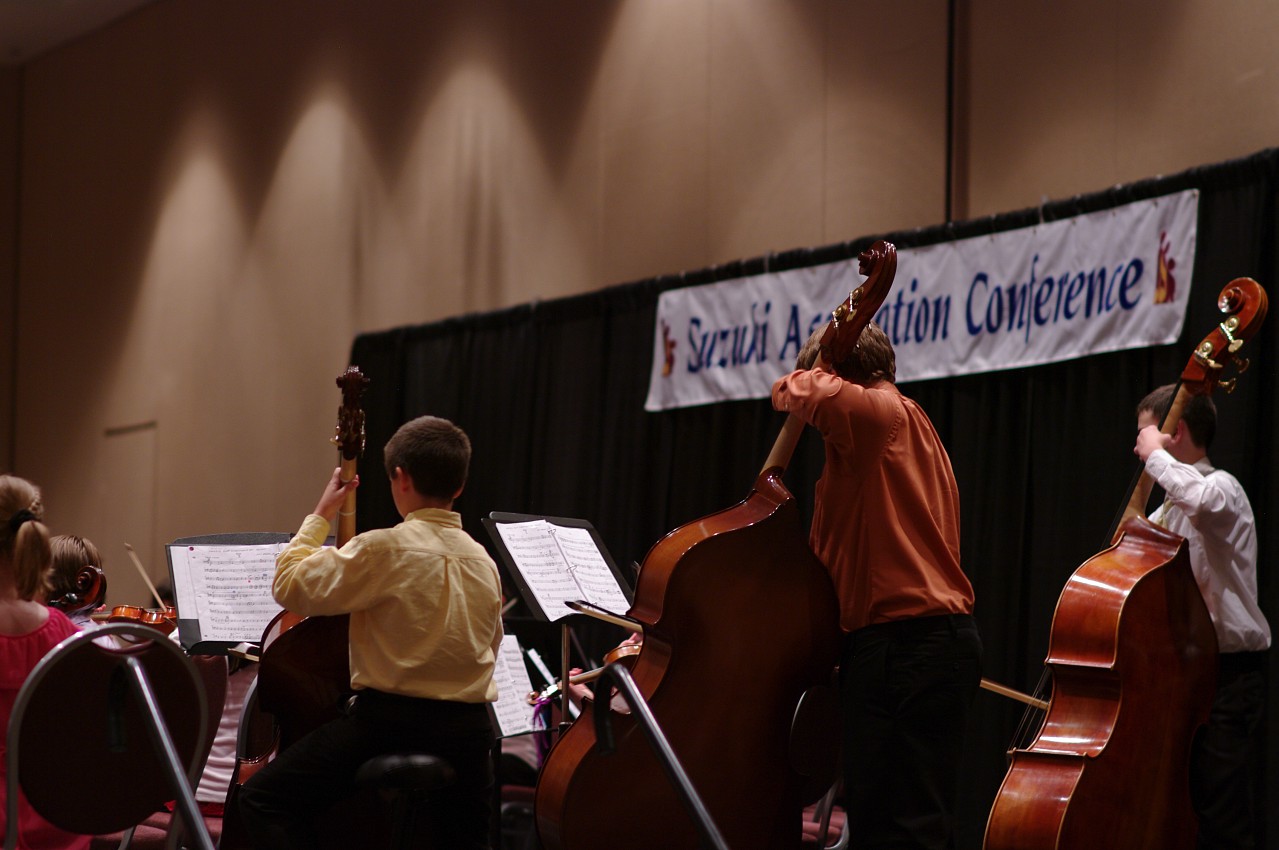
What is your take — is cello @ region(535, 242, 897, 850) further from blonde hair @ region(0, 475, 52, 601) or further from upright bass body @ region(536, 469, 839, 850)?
blonde hair @ region(0, 475, 52, 601)

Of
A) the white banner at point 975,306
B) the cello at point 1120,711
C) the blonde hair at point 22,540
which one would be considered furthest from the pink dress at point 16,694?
the white banner at point 975,306

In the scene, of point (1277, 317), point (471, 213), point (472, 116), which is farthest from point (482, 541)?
point (1277, 317)

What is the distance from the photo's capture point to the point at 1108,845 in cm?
333

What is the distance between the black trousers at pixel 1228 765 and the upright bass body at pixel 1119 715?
0.52 ft

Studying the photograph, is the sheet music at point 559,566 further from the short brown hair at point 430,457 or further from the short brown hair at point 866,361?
the short brown hair at point 866,361

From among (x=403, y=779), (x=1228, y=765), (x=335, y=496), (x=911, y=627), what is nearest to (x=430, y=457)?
(x=335, y=496)

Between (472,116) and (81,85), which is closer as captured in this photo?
(472,116)

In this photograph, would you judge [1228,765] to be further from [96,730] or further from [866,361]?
[96,730]

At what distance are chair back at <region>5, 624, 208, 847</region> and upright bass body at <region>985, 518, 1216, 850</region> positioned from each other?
6.15 feet

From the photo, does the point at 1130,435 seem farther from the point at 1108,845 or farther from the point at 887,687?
the point at 887,687

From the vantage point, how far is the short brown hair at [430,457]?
330 cm

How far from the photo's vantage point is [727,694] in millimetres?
3031

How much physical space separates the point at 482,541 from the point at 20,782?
17.5 feet

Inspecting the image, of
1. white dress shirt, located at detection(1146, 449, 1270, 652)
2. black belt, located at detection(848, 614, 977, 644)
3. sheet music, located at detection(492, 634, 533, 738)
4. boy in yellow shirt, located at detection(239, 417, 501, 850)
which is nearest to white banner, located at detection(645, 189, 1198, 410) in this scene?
white dress shirt, located at detection(1146, 449, 1270, 652)
